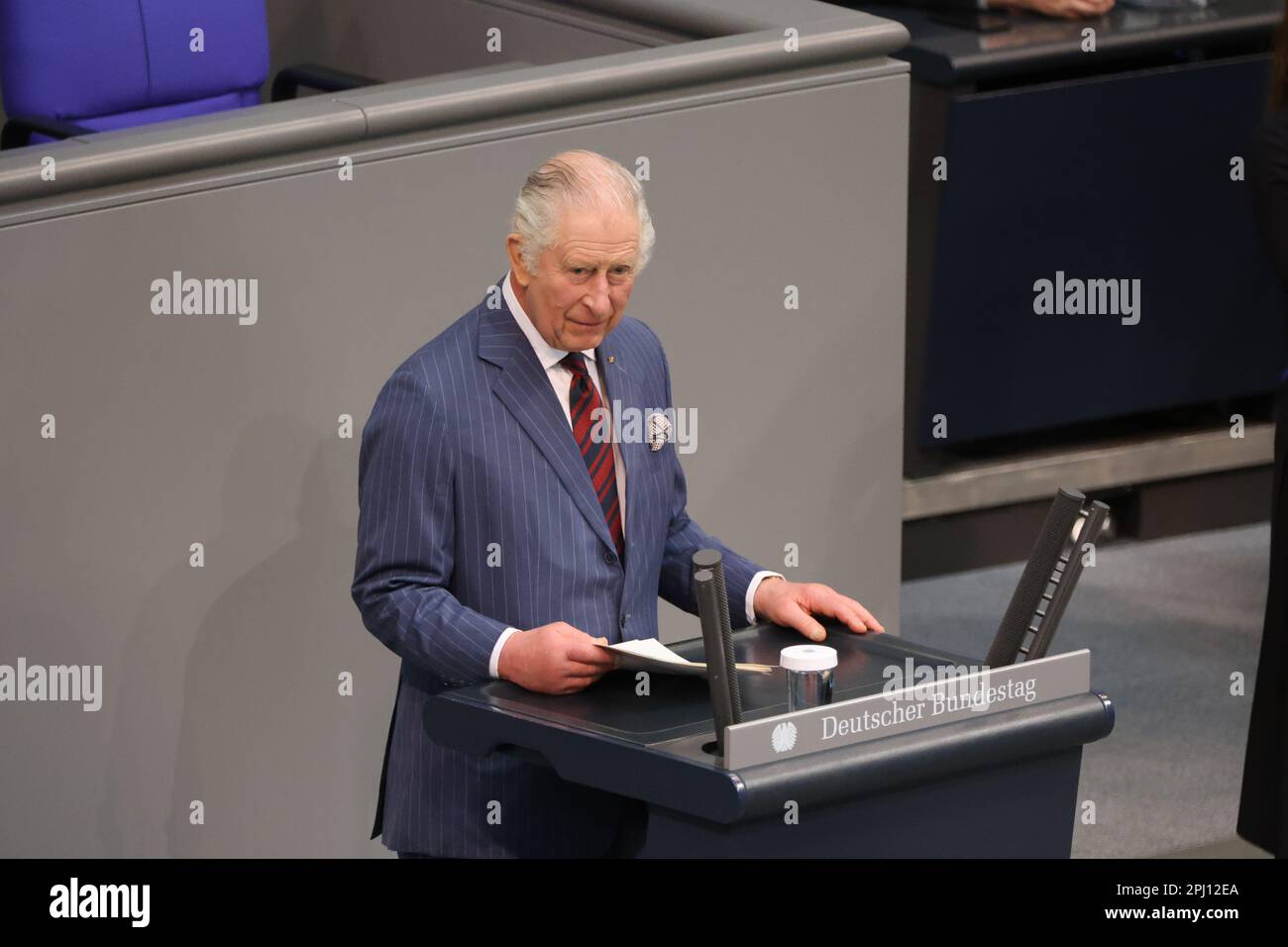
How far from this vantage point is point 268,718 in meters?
3.86

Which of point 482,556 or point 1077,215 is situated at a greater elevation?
point 1077,215

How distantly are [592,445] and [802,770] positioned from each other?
0.73 meters

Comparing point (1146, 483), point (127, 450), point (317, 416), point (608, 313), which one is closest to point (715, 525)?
point (317, 416)

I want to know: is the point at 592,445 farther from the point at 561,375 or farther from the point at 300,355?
the point at 300,355

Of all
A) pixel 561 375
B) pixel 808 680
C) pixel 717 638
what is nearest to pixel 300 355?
pixel 561 375

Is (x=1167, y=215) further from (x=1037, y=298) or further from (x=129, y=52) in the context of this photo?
(x=129, y=52)

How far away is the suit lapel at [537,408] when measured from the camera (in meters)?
2.87

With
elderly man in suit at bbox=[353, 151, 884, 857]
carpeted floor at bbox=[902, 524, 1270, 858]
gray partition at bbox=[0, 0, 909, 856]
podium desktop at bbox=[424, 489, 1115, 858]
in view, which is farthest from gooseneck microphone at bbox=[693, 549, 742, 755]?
carpeted floor at bbox=[902, 524, 1270, 858]

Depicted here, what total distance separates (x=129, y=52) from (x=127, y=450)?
4.72ft

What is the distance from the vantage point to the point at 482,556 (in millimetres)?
2865

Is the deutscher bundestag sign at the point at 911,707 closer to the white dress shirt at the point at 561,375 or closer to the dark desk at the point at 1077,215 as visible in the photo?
the white dress shirt at the point at 561,375

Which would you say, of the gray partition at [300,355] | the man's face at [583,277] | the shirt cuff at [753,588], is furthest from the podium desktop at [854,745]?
the gray partition at [300,355]

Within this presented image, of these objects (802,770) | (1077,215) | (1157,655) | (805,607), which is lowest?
(1157,655)

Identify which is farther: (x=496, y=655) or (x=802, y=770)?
(x=496, y=655)
